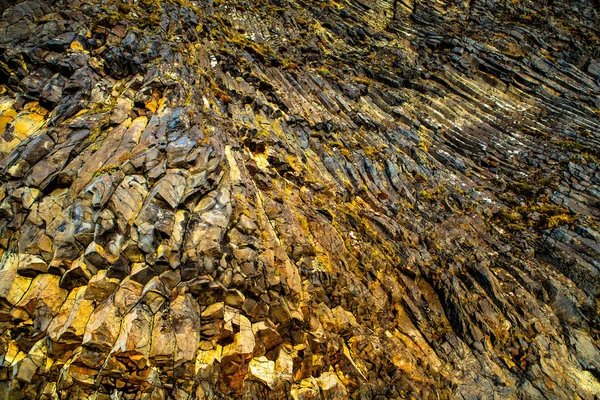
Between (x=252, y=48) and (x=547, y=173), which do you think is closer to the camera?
(x=547, y=173)

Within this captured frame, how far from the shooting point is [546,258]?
1639cm

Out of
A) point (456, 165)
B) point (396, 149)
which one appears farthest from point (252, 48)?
point (456, 165)

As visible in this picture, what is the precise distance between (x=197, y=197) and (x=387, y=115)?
17057 mm

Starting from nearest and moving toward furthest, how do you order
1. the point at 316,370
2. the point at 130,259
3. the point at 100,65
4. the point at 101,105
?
the point at 130,259, the point at 316,370, the point at 101,105, the point at 100,65

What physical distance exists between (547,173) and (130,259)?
2392 centimetres

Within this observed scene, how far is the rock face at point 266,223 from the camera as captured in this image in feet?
28.9

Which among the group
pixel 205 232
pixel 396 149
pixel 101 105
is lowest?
pixel 396 149

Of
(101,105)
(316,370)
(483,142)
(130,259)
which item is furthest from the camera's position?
(483,142)

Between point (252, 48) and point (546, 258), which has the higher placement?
point (252, 48)

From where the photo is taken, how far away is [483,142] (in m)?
23.0

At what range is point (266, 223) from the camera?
38.8 ft

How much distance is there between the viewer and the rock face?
28.9 ft

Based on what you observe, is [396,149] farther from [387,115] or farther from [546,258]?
[546,258]

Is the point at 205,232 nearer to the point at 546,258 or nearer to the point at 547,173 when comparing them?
the point at 546,258
